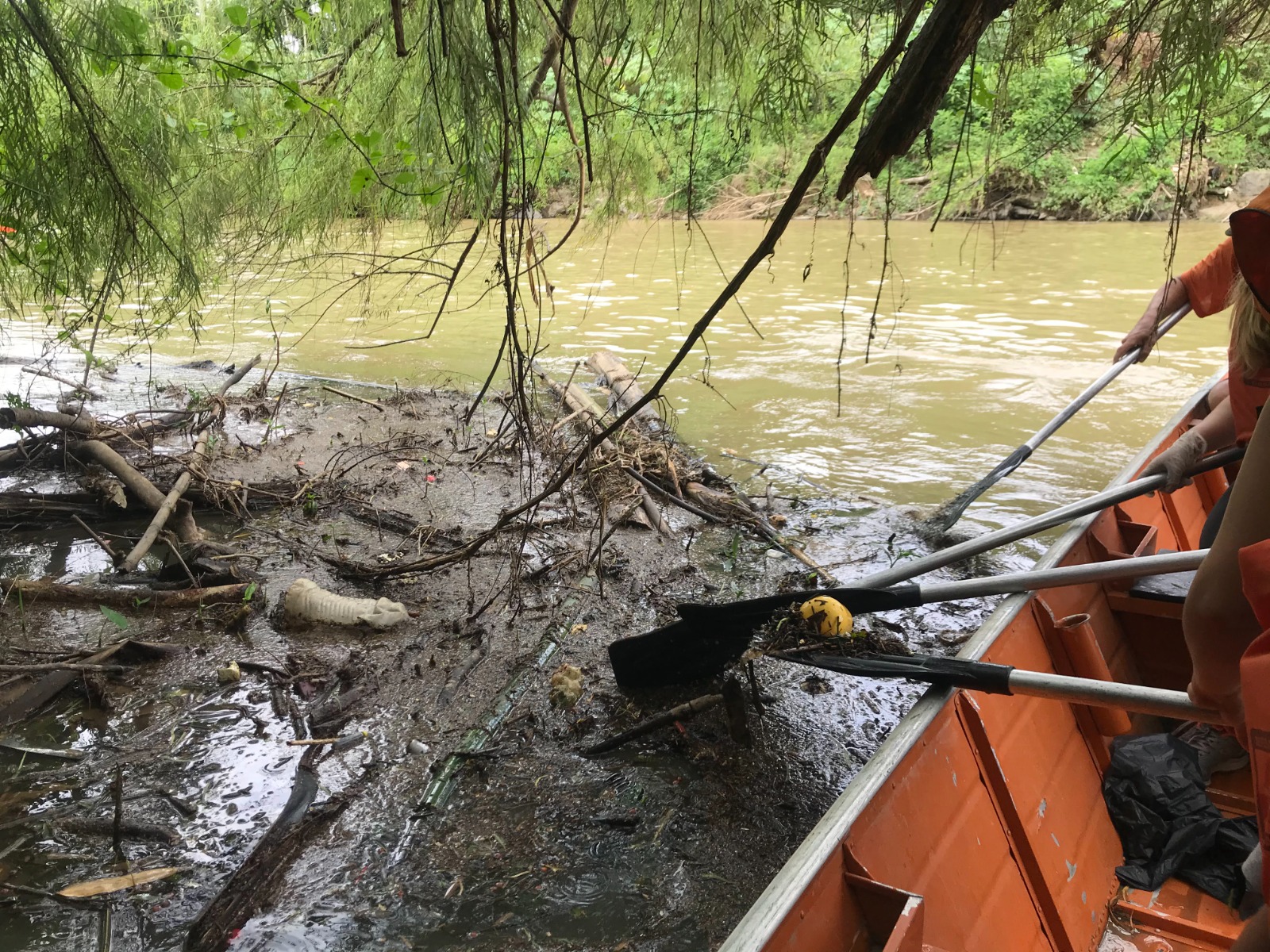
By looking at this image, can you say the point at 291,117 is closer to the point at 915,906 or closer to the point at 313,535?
the point at 313,535

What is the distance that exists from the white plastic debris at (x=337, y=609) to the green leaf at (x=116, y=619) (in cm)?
70

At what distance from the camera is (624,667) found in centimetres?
339

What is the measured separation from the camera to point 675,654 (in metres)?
3.33

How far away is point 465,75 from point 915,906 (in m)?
2.62

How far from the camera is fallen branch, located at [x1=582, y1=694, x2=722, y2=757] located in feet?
10.2

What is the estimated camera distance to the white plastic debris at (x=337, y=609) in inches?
152

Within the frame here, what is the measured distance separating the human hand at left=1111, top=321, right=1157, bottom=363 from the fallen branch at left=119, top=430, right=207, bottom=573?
501 centimetres

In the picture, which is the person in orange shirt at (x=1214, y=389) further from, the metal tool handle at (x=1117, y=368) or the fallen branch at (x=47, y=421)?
the fallen branch at (x=47, y=421)

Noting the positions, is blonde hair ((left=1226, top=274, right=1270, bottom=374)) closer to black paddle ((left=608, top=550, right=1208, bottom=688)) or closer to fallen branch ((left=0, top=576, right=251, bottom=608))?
black paddle ((left=608, top=550, right=1208, bottom=688))

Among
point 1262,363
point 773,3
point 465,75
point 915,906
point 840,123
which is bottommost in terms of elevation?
point 915,906

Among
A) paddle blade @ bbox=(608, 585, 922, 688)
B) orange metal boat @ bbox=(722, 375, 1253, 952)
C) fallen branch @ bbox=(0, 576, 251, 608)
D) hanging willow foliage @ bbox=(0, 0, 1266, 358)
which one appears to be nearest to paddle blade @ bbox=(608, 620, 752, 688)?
paddle blade @ bbox=(608, 585, 922, 688)

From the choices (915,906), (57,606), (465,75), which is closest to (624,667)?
(915,906)

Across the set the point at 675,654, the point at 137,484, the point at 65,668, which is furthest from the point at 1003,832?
the point at 137,484

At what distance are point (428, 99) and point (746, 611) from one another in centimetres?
245
